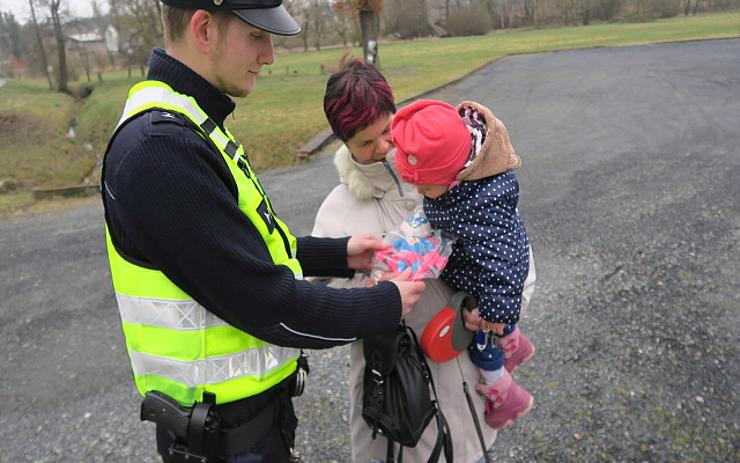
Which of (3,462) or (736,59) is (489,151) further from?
(736,59)

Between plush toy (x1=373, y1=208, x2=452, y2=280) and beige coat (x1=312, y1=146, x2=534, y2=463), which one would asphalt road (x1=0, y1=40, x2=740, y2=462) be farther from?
plush toy (x1=373, y1=208, x2=452, y2=280)

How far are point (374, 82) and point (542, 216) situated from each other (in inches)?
190

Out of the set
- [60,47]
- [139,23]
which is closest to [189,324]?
[139,23]

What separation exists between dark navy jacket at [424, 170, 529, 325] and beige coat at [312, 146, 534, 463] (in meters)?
0.26

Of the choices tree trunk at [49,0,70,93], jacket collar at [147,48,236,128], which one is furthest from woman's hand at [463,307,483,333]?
tree trunk at [49,0,70,93]

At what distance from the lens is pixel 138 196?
1.27 m

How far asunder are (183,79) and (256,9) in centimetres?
28

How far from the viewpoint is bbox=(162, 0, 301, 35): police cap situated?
138 cm

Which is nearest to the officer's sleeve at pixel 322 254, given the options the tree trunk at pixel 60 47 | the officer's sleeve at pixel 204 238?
the officer's sleeve at pixel 204 238

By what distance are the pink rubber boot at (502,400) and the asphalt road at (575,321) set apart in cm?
103

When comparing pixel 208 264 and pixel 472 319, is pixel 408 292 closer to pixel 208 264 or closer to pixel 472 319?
pixel 472 319

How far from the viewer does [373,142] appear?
2.07 metres

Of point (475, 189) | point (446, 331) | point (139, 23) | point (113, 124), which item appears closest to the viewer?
point (475, 189)

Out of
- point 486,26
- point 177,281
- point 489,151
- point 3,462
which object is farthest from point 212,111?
point 486,26
